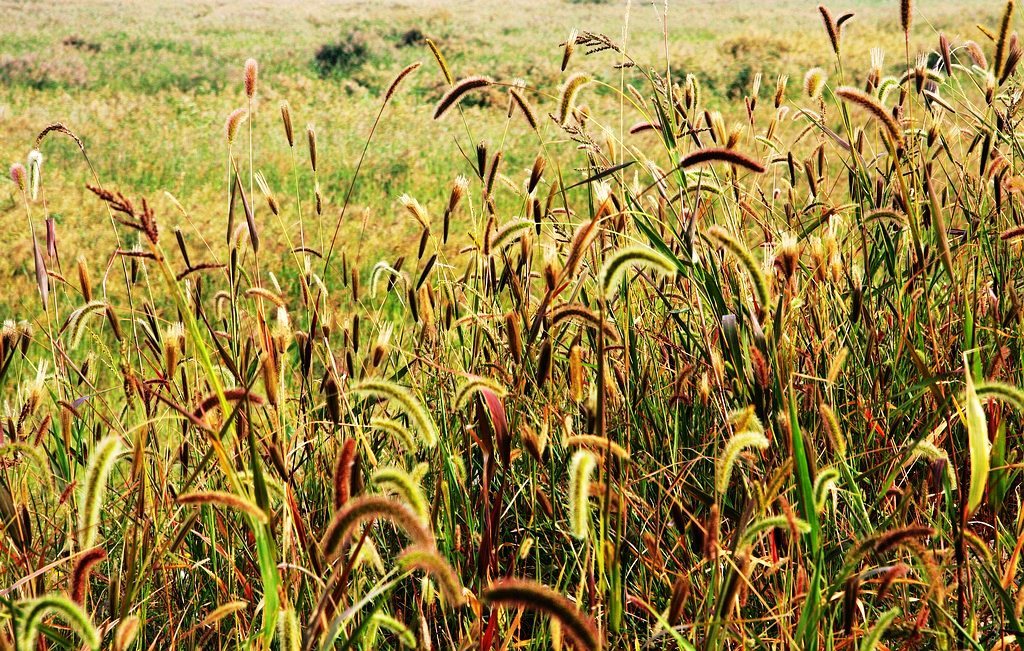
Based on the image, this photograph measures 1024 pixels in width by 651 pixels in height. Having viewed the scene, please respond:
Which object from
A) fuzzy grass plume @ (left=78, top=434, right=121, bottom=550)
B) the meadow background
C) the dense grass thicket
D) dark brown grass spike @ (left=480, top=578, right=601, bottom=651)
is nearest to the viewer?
dark brown grass spike @ (left=480, top=578, right=601, bottom=651)

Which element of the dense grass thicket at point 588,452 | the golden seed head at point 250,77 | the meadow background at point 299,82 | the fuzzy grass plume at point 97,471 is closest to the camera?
the fuzzy grass plume at point 97,471

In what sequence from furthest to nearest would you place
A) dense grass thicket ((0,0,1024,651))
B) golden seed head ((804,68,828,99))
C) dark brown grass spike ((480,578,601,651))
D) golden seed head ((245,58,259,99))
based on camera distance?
golden seed head ((804,68,828,99)) < golden seed head ((245,58,259,99)) < dense grass thicket ((0,0,1024,651)) < dark brown grass spike ((480,578,601,651))

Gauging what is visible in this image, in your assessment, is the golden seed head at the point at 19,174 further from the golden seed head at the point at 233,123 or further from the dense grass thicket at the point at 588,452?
the golden seed head at the point at 233,123

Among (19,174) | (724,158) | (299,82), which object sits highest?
(724,158)

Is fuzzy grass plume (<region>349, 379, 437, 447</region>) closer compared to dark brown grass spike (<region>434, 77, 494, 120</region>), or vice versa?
→ fuzzy grass plume (<region>349, 379, 437, 447</region>)

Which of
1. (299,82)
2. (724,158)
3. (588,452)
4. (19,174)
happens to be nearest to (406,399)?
(588,452)

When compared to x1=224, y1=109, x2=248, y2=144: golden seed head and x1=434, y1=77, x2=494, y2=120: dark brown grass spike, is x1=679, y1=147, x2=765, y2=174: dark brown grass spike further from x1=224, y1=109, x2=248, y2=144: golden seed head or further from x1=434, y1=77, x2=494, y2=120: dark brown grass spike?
x1=224, y1=109, x2=248, y2=144: golden seed head

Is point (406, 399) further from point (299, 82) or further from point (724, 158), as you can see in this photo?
point (299, 82)

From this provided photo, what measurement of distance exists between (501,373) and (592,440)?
28.0 inches

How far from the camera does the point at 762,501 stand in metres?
1.12

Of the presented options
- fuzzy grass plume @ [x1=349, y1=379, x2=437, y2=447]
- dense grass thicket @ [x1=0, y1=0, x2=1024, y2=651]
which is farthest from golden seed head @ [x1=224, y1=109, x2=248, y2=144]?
fuzzy grass plume @ [x1=349, y1=379, x2=437, y2=447]

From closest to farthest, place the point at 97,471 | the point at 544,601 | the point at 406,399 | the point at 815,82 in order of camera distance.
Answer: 1. the point at 544,601
2. the point at 97,471
3. the point at 406,399
4. the point at 815,82

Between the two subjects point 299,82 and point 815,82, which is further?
point 299,82

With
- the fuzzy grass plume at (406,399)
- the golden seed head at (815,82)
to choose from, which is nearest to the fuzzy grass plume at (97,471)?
the fuzzy grass plume at (406,399)
